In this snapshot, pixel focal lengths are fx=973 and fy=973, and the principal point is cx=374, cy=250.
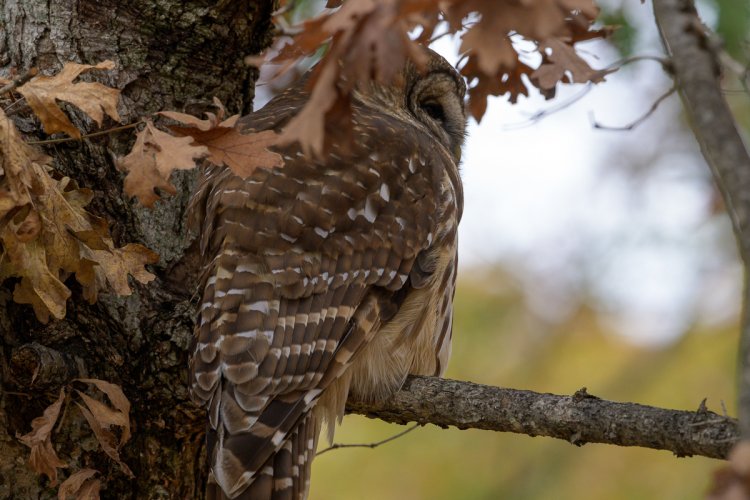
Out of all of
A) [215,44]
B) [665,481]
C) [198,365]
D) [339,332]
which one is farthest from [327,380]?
[665,481]

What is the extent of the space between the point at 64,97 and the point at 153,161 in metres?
0.33

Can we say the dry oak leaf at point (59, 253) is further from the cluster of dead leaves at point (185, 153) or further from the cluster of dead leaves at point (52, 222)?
the cluster of dead leaves at point (185, 153)

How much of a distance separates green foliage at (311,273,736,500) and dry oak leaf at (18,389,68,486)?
4.81 meters

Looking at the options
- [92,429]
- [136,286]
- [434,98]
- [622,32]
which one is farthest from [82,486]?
[622,32]

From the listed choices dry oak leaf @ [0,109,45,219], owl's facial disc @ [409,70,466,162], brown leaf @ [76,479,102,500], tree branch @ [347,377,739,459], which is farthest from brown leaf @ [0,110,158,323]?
owl's facial disc @ [409,70,466,162]

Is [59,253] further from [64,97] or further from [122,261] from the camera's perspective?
[64,97]

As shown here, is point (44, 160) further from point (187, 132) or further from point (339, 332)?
point (339, 332)

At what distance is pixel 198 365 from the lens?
10.4 ft

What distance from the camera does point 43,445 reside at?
9.85 feet

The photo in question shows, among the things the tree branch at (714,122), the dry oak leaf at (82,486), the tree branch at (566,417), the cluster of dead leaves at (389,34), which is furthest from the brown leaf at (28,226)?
the tree branch at (714,122)

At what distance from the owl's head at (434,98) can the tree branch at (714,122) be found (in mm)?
2505

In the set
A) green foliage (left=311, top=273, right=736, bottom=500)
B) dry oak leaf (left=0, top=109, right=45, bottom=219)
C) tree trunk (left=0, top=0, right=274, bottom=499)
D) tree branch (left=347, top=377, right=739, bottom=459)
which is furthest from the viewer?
green foliage (left=311, top=273, right=736, bottom=500)

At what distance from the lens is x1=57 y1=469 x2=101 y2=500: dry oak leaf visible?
313cm

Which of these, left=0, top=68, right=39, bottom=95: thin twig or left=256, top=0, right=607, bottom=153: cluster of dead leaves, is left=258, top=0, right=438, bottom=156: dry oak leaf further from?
left=0, top=68, right=39, bottom=95: thin twig
